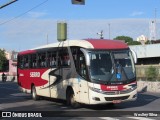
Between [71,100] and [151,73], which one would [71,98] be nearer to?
[71,100]

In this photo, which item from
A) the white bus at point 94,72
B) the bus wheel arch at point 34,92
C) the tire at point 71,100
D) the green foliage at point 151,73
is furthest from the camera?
the green foliage at point 151,73

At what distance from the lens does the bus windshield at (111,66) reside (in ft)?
57.7

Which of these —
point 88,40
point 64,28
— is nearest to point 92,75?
point 88,40

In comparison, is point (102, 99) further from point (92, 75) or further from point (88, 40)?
point (88, 40)

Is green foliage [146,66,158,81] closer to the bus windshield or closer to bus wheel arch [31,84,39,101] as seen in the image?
bus wheel arch [31,84,39,101]

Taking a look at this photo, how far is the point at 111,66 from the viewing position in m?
17.8

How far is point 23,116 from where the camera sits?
590 inches

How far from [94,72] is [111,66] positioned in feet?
2.55

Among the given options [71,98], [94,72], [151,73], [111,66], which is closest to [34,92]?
[71,98]

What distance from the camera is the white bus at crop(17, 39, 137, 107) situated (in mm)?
17516

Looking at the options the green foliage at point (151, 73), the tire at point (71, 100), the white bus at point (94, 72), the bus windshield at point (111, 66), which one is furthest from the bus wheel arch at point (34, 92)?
the green foliage at point (151, 73)

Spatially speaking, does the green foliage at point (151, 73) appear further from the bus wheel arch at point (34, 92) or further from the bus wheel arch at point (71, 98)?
the bus wheel arch at point (71, 98)

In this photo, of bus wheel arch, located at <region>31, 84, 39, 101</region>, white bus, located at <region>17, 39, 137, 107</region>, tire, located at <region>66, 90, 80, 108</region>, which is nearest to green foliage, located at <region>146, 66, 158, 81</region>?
bus wheel arch, located at <region>31, 84, 39, 101</region>

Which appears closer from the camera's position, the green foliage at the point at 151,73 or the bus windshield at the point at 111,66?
the bus windshield at the point at 111,66
